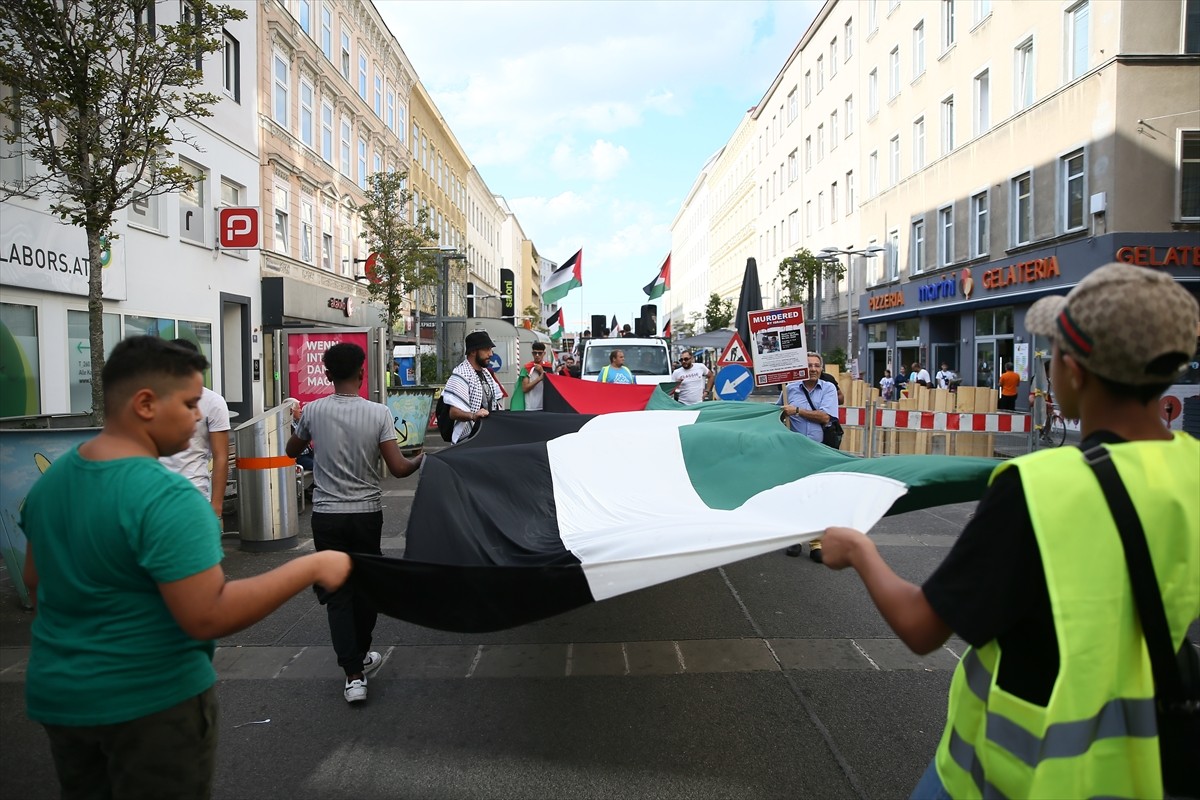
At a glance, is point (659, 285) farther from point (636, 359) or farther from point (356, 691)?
point (356, 691)

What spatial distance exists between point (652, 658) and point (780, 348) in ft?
22.7

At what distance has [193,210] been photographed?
18641mm

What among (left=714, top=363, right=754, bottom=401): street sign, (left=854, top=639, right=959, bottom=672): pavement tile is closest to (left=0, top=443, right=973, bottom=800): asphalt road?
(left=854, top=639, right=959, bottom=672): pavement tile

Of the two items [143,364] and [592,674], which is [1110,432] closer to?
[143,364]

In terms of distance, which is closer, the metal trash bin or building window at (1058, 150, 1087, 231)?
the metal trash bin

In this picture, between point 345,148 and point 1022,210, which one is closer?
point 1022,210

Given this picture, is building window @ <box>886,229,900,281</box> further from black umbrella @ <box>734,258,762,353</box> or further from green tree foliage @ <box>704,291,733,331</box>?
black umbrella @ <box>734,258,762,353</box>

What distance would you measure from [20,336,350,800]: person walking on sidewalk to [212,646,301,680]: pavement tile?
9.55ft

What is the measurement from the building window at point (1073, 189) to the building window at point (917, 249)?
29.5ft

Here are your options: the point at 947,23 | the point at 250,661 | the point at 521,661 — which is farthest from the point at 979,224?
the point at 250,661

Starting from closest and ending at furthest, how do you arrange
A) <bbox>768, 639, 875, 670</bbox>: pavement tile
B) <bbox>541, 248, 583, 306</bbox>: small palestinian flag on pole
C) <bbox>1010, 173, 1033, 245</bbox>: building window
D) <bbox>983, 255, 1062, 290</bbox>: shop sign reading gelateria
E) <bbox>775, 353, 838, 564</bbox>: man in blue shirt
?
<bbox>768, 639, 875, 670</bbox>: pavement tile < <bbox>775, 353, 838, 564</bbox>: man in blue shirt < <bbox>983, 255, 1062, 290</bbox>: shop sign reading gelateria < <bbox>1010, 173, 1033, 245</bbox>: building window < <bbox>541, 248, 583, 306</bbox>: small palestinian flag on pole

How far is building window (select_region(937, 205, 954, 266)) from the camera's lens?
2950 centimetres

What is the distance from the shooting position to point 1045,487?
1.57 meters

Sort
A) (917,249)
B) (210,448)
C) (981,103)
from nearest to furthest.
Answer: (210,448), (981,103), (917,249)
